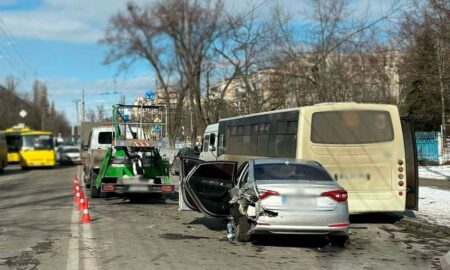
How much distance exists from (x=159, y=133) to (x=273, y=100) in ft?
63.5

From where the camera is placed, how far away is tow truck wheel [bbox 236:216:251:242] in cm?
984

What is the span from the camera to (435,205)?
14828 mm

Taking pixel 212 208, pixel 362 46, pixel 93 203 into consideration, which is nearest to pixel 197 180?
pixel 212 208

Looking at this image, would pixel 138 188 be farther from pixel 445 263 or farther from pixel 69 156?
pixel 69 156

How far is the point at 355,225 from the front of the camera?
12656 millimetres

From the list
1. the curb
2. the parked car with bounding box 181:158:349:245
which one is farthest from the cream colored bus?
the curb

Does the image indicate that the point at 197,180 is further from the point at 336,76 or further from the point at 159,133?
the point at 336,76

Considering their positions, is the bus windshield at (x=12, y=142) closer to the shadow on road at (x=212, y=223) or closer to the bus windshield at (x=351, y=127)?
the shadow on road at (x=212, y=223)

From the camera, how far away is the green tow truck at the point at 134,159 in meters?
16.6

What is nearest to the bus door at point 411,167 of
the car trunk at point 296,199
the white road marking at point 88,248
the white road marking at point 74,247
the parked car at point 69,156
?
the car trunk at point 296,199

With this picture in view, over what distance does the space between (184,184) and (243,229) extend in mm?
2122

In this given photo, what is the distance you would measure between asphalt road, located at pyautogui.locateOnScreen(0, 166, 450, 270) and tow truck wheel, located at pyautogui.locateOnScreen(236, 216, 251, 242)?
0.60ft

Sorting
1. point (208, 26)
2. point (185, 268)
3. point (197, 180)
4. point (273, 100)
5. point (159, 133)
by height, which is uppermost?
point (208, 26)

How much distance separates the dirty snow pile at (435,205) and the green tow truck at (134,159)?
6958 mm
